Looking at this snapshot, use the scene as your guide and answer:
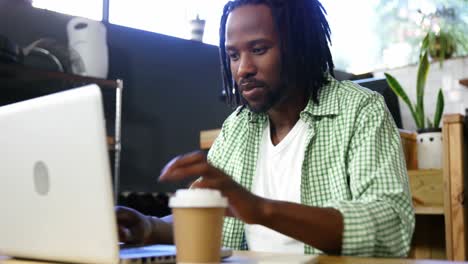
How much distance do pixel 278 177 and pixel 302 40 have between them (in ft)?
1.08

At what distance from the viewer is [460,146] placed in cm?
208

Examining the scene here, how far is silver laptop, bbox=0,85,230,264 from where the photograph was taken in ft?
2.25

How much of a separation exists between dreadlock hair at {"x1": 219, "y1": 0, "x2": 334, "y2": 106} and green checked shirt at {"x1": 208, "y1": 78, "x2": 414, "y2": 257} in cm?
5

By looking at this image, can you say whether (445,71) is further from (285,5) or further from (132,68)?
(285,5)

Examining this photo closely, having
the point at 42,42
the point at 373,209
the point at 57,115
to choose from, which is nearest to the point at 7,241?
the point at 57,115

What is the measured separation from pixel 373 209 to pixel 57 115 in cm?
57

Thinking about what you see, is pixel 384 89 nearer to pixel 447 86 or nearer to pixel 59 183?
pixel 447 86

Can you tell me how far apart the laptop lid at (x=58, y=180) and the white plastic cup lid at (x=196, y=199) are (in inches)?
3.1

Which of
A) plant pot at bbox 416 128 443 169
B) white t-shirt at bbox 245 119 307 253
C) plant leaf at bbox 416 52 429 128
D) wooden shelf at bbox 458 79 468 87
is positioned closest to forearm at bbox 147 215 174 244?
white t-shirt at bbox 245 119 307 253

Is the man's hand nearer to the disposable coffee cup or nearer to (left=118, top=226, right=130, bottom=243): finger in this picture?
the disposable coffee cup

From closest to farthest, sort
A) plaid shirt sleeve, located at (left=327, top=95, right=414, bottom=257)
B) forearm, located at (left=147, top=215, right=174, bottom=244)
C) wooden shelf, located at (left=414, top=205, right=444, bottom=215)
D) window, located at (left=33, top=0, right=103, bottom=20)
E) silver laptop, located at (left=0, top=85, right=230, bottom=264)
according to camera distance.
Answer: silver laptop, located at (left=0, top=85, right=230, bottom=264)
plaid shirt sleeve, located at (left=327, top=95, right=414, bottom=257)
forearm, located at (left=147, top=215, right=174, bottom=244)
wooden shelf, located at (left=414, top=205, right=444, bottom=215)
window, located at (left=33, top=0, right=103, bottom=20)

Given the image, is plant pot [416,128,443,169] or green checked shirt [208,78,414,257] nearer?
green checked shirt [208,78,414,257]

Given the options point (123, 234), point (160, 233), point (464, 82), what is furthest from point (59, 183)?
point (464, 82)

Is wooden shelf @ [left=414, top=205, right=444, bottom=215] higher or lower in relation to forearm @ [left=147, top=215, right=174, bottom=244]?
lower
